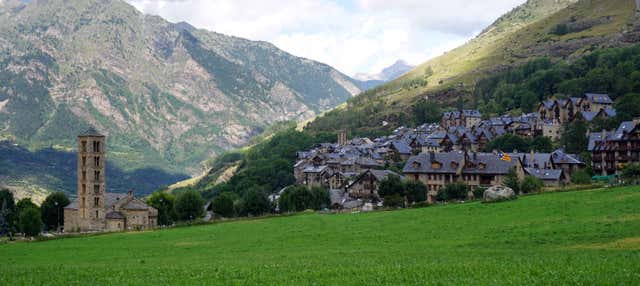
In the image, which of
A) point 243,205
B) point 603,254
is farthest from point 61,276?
point 243,205

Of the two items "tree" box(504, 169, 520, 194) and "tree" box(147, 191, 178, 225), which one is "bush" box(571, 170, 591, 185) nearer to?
"tree" box(504, 169, 520, 194)

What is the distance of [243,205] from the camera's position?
120m

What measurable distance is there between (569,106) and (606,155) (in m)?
56.0

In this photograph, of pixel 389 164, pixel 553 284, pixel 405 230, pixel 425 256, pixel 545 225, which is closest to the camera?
pixel 553 284

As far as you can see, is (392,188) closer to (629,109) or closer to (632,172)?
(632,172)

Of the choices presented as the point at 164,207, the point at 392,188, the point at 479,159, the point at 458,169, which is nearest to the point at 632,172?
the point at 479,159

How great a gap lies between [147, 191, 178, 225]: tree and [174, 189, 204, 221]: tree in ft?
6.33

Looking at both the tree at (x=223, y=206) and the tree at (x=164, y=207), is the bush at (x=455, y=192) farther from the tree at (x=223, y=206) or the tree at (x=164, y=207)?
the tree at (x=164, y=207)

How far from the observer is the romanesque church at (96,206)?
4486 inches

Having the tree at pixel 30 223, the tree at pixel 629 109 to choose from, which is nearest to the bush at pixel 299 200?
the tree at pixel 30 223

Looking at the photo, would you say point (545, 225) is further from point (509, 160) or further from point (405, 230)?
point (509, 160)

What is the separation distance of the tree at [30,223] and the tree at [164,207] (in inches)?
953

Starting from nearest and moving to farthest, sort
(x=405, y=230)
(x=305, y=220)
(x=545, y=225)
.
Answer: (x=545, y=225)
(x=405, y=230)
(x=305, y=220)

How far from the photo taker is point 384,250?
176 ft
